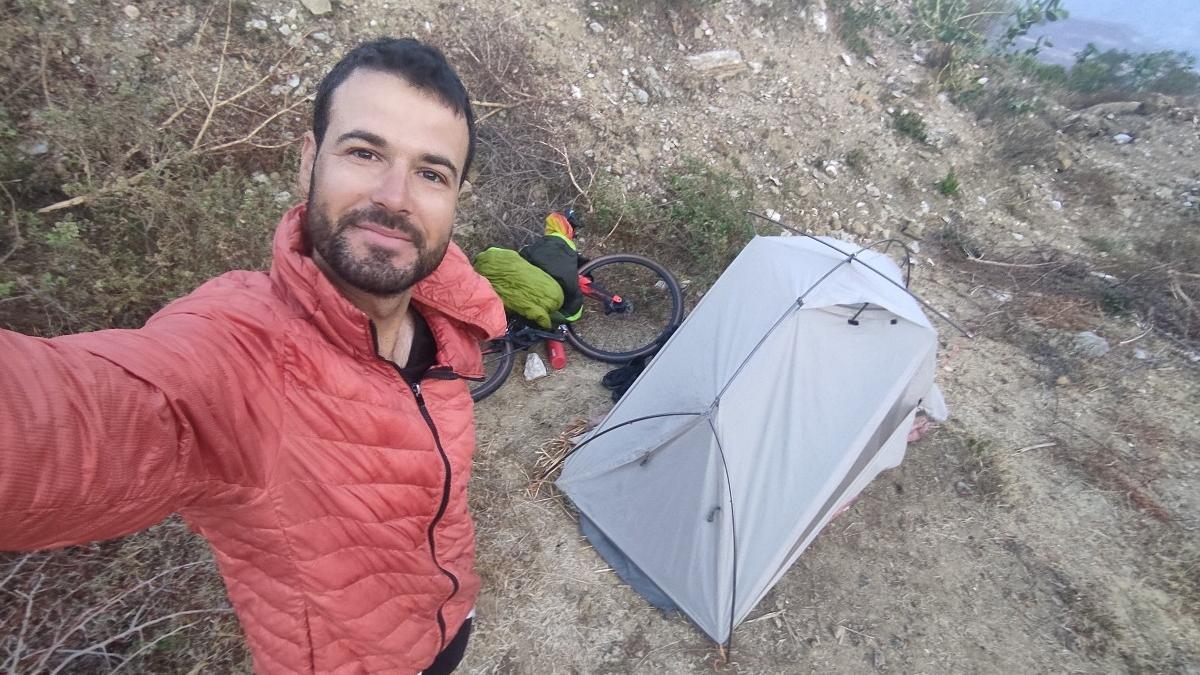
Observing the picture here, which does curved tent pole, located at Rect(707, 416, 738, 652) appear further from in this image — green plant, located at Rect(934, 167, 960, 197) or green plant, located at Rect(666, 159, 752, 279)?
green plant, located at Rect(934, 167, 960, 197)

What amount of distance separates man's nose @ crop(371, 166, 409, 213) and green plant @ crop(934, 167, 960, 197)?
7115 mm

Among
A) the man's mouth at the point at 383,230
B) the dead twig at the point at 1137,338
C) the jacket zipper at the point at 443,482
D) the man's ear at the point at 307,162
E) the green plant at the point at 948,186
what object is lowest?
the dead twig at the point at 1137,338

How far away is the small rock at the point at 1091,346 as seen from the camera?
484 cm

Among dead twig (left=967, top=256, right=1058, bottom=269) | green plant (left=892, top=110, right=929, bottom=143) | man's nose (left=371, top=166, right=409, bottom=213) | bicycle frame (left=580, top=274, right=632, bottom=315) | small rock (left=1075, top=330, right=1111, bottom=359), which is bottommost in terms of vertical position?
small rock (left=1075, top=330, right=1111, bottom=359)

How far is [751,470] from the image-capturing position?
2.82 metres

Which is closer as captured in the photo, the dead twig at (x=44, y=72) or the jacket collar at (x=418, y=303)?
the jacket collar at (x=418, y=303)

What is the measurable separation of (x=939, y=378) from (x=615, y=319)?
2733 millimetres

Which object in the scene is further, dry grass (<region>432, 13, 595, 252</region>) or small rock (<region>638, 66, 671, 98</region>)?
small rock (<region>638, 66, 671, 98</region>)

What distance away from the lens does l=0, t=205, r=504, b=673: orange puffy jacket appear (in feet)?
2.73

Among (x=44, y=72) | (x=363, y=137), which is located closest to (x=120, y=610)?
(x=363, y=137)

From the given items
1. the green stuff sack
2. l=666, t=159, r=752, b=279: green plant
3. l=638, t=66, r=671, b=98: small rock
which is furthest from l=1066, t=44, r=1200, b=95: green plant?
the green stuff sack

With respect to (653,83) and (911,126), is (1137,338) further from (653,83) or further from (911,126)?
(653,83)

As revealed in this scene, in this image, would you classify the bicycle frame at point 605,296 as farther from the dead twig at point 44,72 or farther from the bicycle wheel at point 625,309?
the dead twig at point 44,72

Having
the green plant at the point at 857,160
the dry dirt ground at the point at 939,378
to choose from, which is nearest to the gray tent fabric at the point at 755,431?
the dry dirt ground at the point at 939,378
